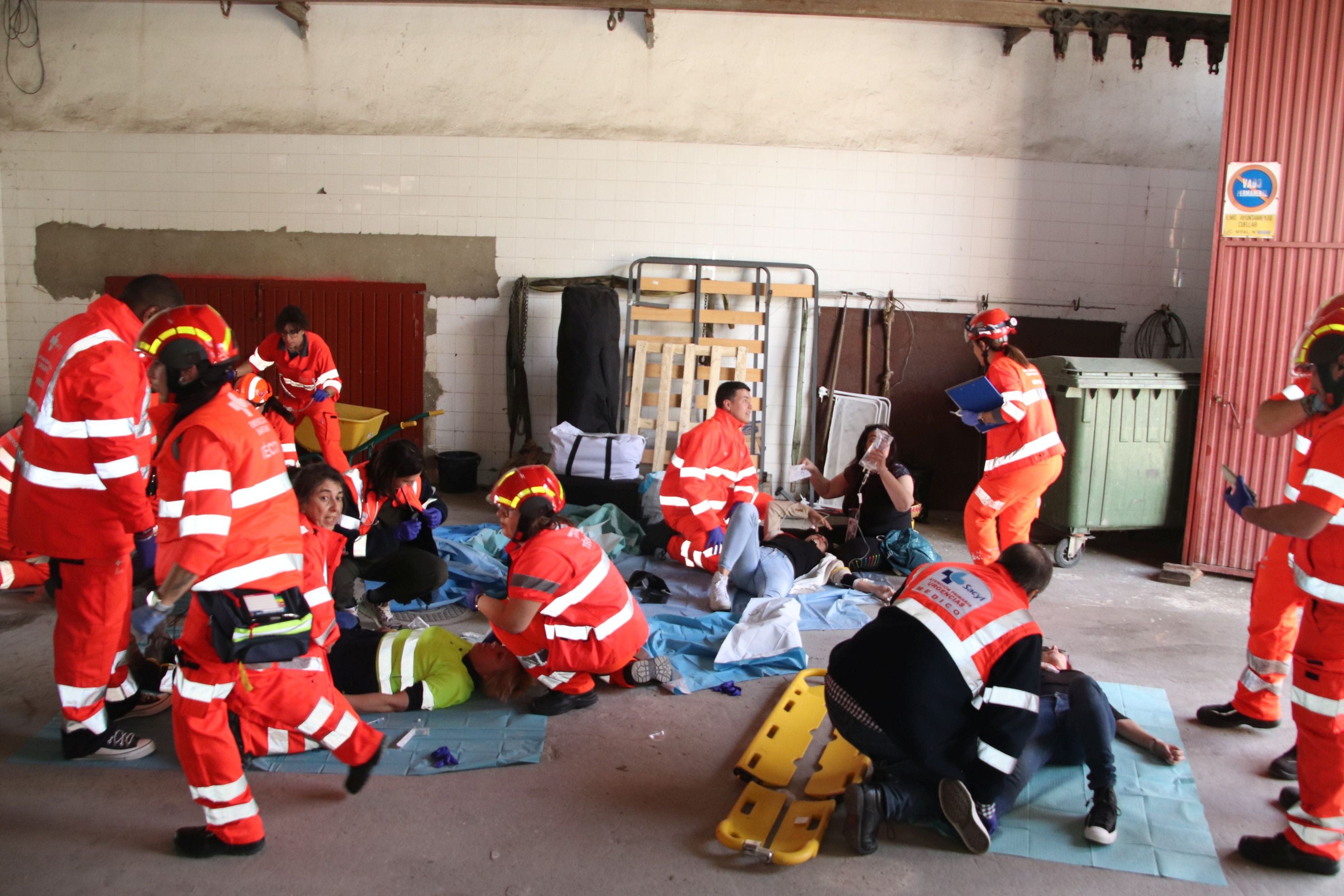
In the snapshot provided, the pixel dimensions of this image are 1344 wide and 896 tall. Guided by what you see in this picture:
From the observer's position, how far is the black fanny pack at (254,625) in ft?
8.63

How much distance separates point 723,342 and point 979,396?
313cm

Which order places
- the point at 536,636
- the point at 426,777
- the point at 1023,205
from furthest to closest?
1. the point at 1023,205
2. the point at 536,636
3. the point at 426,777

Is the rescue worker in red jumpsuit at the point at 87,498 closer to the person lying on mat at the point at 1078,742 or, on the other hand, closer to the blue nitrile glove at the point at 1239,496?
the person lying on mat at the point at 1078,742

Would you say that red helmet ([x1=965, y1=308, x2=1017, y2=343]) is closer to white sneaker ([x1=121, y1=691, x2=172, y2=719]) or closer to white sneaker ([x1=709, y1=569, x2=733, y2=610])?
white sneaker ([x1=709, y1=569, x2=733, y2=610])

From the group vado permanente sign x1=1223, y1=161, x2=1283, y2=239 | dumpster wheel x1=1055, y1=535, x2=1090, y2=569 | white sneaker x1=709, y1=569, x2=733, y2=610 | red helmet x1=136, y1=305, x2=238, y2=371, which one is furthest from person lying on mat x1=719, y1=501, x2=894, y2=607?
vado permanente sign x1=1223, y1=161, x2=1283, y2=239

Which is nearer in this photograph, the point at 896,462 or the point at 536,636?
the point at 536,636

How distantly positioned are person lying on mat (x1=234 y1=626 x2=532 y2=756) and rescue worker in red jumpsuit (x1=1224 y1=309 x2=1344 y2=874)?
277cm

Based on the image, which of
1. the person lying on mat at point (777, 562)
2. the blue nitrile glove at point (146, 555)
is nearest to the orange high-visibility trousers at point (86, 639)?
the blue nitrile glove at point (146, 555)

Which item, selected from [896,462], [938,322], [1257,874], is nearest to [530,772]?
[1257,874]

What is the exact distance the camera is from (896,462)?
5871mm

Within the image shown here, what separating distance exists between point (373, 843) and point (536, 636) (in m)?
1.04

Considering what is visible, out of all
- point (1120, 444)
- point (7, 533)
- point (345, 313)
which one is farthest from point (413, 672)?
point (345, 313)

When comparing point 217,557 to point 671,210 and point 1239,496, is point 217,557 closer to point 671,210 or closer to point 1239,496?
point 1239,496

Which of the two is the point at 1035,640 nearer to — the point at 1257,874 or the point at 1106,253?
the point at 1257,874
